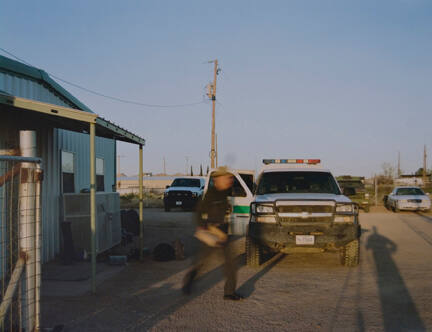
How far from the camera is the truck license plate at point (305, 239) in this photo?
8242mm

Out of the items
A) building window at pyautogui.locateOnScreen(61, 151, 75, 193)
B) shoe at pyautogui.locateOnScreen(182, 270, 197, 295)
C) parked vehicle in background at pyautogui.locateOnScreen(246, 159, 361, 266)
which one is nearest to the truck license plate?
parked vehicle in background at pyautogui.locateOnScreen(246, 159, 361, 266)

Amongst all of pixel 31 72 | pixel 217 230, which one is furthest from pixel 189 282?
pixel 31 72

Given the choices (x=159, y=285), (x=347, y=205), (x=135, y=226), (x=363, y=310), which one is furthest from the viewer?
(x=135, y=226)

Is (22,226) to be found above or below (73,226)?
above

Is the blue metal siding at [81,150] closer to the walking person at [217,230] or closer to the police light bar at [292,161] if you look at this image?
the police light bar at [292,161]

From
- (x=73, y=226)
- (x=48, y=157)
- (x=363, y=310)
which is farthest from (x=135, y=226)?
(x=363, y=310)

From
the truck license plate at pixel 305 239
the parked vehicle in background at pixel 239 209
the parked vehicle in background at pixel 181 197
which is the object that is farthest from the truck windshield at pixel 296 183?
the parked vehicle in background at pixel 181 197

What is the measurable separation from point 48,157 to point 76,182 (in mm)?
1857

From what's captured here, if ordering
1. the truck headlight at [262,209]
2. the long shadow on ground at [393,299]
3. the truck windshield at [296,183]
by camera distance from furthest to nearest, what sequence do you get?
the truck windshield at [296,183] → the truck headlight at [262,209] → the long shadow on ground at [393,299]

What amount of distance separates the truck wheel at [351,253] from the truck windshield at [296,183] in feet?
4.26

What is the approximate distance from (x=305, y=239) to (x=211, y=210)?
2599 millimetres

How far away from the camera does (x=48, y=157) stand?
378 inches

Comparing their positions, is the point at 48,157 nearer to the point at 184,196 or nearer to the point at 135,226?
the point at 135,226

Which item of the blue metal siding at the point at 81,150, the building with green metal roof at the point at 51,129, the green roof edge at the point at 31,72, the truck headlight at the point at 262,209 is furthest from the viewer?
the blue metal siding at the point at 81,150
